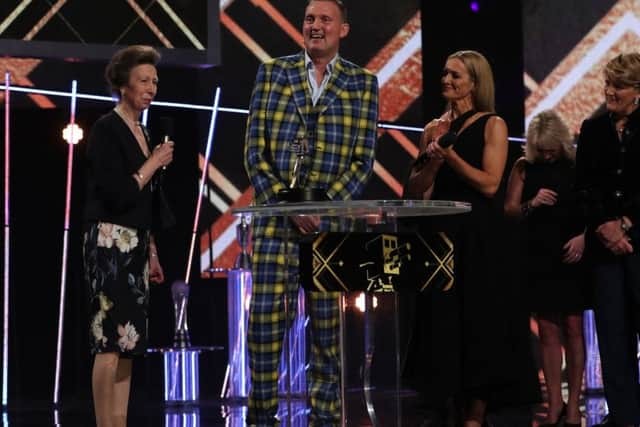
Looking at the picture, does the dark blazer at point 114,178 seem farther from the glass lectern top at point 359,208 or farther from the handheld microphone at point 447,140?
the handheld microphone at point 447,140

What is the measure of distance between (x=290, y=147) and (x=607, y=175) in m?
1.27

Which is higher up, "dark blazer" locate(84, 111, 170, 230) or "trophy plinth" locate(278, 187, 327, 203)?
"dark blazer" locate(84, 111, 170, 230)

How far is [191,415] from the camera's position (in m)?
5.26

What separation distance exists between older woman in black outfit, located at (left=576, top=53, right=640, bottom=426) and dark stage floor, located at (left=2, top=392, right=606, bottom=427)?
46 centimetres

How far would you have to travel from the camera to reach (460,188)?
400cm

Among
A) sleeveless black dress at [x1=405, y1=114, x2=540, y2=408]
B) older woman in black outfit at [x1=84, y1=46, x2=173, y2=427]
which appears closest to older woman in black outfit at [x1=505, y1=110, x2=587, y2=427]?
sleeveless black dress at [x1=405, y1=114, x2=540, y2=408]

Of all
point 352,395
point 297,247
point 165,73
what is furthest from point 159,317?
point 352,395

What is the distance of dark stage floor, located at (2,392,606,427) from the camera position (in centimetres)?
479

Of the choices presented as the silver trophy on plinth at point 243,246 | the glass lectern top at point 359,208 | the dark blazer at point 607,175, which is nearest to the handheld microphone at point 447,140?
the glass lectern top at point 359,208

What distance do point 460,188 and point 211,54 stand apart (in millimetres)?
2356

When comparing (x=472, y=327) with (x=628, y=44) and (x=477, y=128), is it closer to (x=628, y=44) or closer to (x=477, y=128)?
(x=477, y=128)

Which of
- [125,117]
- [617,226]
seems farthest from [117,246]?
[617,226]

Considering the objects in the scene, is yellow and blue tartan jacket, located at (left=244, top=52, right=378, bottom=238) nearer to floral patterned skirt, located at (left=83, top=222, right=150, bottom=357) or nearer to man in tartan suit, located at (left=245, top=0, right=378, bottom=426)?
man in tartan suit, located at (left=245, top=0, right=378, bottom=426)

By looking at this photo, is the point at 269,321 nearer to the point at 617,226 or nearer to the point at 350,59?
the point at 617,226
